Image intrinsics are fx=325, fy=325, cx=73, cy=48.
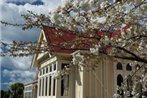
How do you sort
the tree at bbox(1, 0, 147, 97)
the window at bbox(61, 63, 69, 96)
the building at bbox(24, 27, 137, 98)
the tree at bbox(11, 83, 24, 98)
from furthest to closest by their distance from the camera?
the tree at bbox(11, 83, 24, 98)
the window at bbox(61, 63, 69, 96)
the building at bbox(24, 27, 137, 98)
the tree at bbox(1, 0, 147, 97)

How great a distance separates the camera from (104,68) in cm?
1666

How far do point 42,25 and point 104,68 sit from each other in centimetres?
1114

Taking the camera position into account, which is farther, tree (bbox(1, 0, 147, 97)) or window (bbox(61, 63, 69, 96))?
window (bbox(61, 63, 69, 96))

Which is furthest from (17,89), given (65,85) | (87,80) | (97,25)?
(97,25)

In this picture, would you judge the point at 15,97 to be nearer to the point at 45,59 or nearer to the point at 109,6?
the point at 45,59

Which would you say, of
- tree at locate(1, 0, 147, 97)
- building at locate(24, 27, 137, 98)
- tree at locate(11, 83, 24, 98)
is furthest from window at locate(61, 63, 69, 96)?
tree at locate(11, 83, 24, 98)

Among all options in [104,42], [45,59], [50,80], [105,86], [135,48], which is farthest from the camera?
[45,59]

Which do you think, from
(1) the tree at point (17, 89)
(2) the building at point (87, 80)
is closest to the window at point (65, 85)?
(2) the building at point (87, 80)

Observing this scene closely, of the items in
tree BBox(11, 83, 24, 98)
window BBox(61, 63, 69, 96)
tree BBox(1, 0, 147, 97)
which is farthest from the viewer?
tree BBox(11, 83, 24, 98)

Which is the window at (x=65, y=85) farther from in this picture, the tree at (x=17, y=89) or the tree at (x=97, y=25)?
the tree at (x=17, y=89)

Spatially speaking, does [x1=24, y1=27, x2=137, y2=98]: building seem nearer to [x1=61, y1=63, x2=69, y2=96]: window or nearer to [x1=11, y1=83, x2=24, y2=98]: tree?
[x1=61, y1=63, x2=69, y2=96]: window

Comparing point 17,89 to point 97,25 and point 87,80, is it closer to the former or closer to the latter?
point 87,80

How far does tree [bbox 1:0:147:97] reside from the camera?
541 centimetres

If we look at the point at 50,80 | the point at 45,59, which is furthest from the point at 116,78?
the point at 45,59
